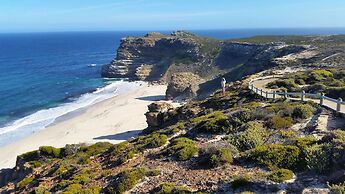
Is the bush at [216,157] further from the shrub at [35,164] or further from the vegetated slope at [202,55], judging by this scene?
the vegetated slope at [202,55]

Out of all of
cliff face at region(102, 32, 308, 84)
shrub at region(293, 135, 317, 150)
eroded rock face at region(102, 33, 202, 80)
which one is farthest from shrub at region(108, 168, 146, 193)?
eroded rock face at region(102, 33, 202, 80)

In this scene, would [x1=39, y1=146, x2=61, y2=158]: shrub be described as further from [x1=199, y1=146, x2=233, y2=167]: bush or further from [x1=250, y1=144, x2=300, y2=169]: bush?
[x1=250, y1=144, x2=300, y2=169]: bush

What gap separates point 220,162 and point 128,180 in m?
3.12

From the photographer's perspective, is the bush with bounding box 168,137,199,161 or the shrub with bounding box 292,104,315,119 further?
the shrub with bounding box 292,104,315,119

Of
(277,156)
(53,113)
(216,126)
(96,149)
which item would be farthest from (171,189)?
(53,113)

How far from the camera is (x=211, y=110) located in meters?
24.9

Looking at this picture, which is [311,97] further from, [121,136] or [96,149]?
[121,136]

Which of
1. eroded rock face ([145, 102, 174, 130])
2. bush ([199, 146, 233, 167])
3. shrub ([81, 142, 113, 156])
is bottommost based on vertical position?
eroded rock face ([145, 102, 174, 130])

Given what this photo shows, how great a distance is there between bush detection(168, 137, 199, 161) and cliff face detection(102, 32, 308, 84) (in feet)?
183

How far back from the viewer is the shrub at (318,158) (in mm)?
10906

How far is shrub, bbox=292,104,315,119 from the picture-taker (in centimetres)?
1695

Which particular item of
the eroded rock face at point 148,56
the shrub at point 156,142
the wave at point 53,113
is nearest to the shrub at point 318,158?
the shrub at point 156,142

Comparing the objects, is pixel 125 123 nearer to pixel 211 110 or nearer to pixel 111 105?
pixel 111 105

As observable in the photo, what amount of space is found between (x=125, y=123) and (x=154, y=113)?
13.8 metres
